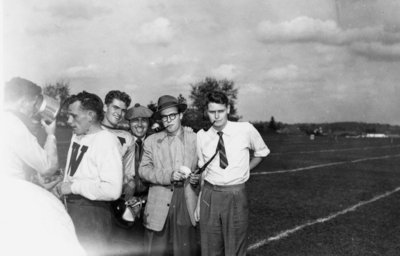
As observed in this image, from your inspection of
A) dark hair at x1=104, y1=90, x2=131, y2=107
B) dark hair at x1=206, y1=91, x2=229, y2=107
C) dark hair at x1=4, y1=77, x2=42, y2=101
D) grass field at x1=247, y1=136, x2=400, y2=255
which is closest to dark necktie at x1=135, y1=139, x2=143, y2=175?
dark hair at x1=104, y1=90, x2=131, y2=107

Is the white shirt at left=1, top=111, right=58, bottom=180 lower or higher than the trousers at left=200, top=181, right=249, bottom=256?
higher

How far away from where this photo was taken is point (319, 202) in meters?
9.66

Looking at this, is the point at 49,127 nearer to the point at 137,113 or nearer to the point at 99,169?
the point at 99,169

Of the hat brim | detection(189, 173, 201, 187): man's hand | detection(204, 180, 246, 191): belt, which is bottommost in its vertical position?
detection(204, 180, 246, 191): belt

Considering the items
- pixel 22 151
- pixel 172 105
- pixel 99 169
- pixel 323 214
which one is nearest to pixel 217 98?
pixel 172 105

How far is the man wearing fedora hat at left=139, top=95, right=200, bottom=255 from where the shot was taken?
385 cm

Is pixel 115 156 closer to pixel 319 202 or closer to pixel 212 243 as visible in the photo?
pixel 212 243

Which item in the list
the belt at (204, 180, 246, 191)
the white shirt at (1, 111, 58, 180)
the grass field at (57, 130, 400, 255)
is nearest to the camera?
the white shirt at (1, 111, 58, 180)

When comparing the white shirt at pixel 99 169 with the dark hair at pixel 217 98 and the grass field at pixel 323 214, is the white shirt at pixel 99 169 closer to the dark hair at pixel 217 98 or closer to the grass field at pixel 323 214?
the grass field at pixel 323 214

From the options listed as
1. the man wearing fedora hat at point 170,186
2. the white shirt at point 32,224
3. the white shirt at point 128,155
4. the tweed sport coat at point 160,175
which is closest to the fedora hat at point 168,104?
the man wearing fedora hat at point 170,186

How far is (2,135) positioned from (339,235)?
6766mm

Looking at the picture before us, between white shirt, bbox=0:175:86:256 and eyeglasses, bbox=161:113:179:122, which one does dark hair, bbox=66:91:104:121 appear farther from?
white shirt, bbox=0:175:86:256

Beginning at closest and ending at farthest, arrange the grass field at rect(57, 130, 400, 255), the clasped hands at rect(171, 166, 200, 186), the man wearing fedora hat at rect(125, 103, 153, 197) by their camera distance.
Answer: the clasped hands at rect(171, 166, 200, 186), the man wearing fedora hat at rect(125, 103, 153, 197), the grass field at rect(57, 130, 400, 255)

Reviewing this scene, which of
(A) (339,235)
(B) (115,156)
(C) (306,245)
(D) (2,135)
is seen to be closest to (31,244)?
(D) (2,135)
